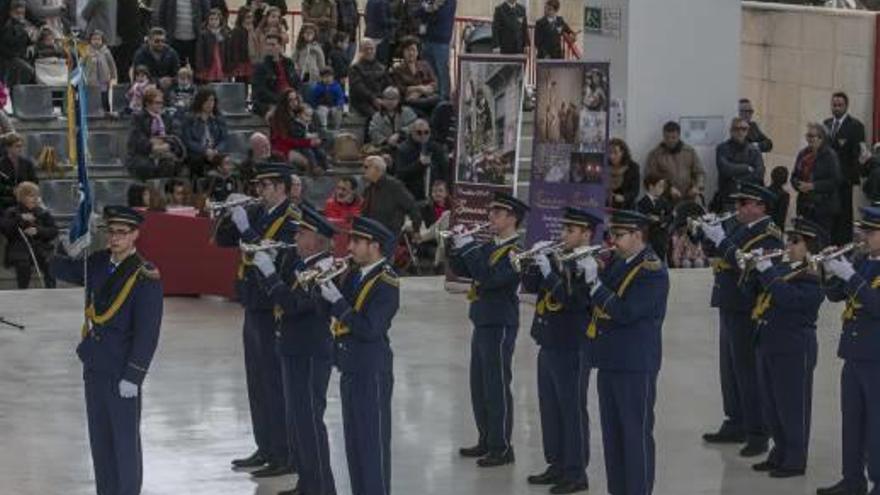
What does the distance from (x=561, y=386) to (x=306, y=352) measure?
5.90ft

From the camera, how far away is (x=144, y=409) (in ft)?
59.5

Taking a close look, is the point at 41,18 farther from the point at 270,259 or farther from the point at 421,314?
the point at 270,259

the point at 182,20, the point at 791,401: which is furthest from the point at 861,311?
the point at 182,20

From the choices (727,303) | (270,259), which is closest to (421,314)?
(727,303)

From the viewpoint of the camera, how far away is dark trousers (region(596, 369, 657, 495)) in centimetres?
1478

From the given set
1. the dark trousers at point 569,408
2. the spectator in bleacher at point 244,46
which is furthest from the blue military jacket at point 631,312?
the spectator in bleacher at point 244,46

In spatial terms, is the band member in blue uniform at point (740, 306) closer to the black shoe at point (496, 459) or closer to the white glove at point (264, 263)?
the black shoe at point (496, 459)

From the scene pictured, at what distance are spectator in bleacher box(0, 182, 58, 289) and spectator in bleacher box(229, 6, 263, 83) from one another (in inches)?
201

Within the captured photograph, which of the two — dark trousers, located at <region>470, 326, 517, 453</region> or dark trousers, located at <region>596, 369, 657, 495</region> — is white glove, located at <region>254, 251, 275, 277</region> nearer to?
dark trousers, located at <region>470, 326, 517, 453</region>

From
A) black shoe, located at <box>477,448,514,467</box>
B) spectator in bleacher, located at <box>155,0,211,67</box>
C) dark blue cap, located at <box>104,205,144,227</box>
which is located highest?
spectator in bleacher, located at <box>155,0,211,67</box>

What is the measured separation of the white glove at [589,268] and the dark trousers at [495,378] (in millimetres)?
1644

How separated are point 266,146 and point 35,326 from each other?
342 cm

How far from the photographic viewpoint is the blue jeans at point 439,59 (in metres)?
28.4

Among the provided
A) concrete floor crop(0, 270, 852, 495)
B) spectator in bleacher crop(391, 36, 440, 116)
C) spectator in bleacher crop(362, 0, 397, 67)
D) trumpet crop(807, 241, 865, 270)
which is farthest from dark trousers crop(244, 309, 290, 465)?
spectator in bleacher crop(362, 0, 397, 67)
